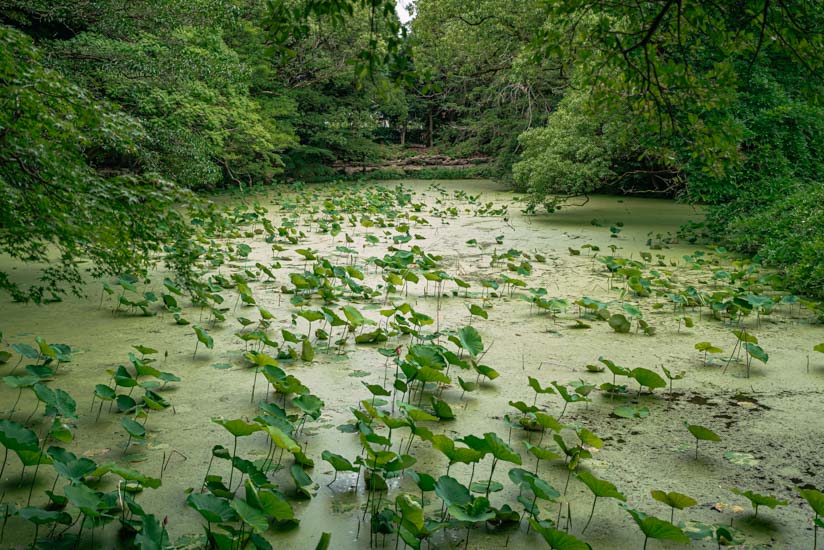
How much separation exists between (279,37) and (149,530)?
5.96 feet

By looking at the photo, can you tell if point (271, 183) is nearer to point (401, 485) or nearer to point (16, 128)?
point (16, 128)

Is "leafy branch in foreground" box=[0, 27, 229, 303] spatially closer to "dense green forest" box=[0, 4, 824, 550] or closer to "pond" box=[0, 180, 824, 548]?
"dense green forest" box=[0, 4, 824, 550]

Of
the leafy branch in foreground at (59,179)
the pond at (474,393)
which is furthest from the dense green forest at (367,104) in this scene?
the pond at (474,393)

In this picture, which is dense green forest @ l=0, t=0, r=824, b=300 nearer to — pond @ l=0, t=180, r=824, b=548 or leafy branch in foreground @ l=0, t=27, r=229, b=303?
leafy branch in foreground @ l=0, t=27, r=229, b=303

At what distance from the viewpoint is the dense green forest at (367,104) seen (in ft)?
9.20

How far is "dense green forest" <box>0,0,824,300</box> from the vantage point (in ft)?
9.20

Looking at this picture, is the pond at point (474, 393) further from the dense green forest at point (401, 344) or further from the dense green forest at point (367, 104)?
the dense green forest at point (367, 104)

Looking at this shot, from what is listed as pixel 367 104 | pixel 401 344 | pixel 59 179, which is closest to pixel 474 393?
pixel 401 344

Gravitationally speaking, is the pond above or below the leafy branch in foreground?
below

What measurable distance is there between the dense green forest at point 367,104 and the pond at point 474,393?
58 cm

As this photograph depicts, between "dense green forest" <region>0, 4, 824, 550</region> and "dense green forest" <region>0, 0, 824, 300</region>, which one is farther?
"dense green forest" <region>0, 0, 824, 300</region>

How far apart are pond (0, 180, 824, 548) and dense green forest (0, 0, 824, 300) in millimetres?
581

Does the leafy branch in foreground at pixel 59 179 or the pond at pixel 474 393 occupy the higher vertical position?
the leafy branch in foreground at pixel 59 179

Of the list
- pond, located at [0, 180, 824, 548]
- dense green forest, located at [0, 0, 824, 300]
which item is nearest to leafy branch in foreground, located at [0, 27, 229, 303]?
dense green forest, located at [0, 0, 824, 300]
